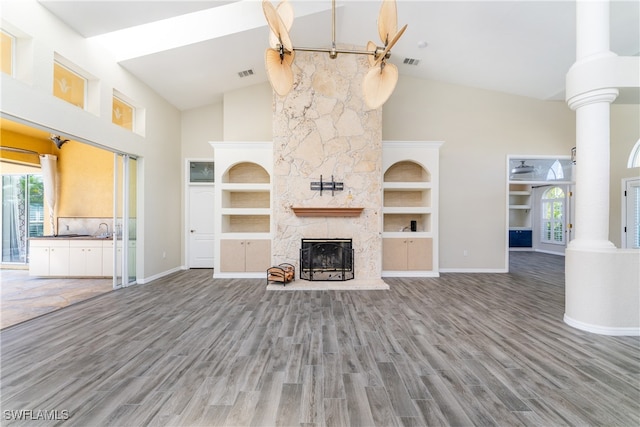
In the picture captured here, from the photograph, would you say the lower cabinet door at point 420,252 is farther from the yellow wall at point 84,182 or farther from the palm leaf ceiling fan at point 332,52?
the yellow wall at point 84,182

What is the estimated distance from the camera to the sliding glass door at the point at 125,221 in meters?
5.00

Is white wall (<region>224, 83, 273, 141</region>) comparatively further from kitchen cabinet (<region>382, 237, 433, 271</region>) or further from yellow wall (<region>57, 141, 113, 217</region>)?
kitchen cabinet (<region>382, 237, 433, 271</region>)

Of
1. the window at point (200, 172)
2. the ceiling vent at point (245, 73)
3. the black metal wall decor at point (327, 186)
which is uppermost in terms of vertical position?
the ceiling vent at point (245, 73)

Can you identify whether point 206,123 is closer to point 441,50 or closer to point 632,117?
point 441,50

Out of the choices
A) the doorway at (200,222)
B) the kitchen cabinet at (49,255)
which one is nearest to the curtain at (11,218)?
the kitchen cabinet at (49,255)

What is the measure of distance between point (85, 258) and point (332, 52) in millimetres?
6424

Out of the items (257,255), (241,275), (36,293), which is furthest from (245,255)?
(36,293)

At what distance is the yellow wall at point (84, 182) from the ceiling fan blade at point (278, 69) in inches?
228

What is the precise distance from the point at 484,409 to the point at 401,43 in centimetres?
586

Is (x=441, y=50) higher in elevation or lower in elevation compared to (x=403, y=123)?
higher

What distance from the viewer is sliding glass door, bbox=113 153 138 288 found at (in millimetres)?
4995

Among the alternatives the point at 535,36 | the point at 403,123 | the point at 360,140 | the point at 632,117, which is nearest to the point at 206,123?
the point at 360,140

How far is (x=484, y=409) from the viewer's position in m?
1.81

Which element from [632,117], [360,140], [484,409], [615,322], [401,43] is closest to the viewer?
[484,409]
